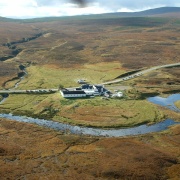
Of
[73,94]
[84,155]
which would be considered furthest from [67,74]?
[84,155]

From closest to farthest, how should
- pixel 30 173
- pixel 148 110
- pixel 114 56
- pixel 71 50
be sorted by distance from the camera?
pixel 30 173, pixel 148 110, pixel 114 56, pixel 71 50

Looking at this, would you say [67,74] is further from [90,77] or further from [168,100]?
[168,100]

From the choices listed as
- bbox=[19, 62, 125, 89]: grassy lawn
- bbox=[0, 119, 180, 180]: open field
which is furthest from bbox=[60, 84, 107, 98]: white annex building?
bbox=[0, 119, 180, 180]: open field

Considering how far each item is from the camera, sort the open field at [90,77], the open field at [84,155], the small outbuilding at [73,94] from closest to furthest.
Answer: the open field at [84,155] < the open field at [90,77] < the small outbuilding at [73,94]

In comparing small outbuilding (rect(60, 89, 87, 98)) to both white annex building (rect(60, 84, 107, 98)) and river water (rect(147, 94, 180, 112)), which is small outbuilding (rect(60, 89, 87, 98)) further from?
river water (rect(147, 94, 180, 112))

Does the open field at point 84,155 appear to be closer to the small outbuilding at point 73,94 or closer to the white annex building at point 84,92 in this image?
the small outbuilding at point 73,94

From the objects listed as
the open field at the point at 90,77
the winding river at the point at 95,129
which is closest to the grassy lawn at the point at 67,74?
the open field at the point at 90,77

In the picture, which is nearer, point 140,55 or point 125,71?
point 125,71

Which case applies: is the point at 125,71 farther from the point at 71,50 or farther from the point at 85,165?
the point at 85,165

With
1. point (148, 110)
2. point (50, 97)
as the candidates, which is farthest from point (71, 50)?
point (148, 110)
